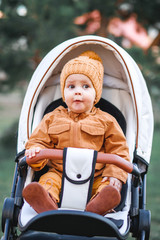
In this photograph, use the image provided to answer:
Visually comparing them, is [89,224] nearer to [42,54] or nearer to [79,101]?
[79,101]

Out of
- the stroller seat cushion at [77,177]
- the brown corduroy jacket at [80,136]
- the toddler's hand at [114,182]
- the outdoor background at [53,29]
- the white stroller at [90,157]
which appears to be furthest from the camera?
the outdoor background at [53,29]

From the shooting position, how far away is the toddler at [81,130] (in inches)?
75.7

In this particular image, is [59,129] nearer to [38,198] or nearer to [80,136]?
[80,136]

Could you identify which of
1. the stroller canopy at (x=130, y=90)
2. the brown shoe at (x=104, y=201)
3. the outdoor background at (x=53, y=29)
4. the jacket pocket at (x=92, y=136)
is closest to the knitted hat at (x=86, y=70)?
the stroller canopy at (x=130, y=90)

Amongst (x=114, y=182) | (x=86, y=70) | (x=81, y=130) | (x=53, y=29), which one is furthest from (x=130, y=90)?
(x=53, y=29)

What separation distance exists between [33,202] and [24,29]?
9.68 feet

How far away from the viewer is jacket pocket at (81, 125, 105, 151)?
2025 mm

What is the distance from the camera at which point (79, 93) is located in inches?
80.9

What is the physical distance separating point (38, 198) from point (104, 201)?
31cm

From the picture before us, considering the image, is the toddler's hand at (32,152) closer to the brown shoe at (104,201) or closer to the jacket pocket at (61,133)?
the jacket pocket at (61,133)

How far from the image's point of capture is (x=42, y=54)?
412cm

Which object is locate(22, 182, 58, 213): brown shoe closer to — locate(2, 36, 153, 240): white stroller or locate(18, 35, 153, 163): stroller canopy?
locate(2, 36, 153, 240): white stroller

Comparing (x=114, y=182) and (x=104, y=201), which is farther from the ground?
(x=114, y=182)

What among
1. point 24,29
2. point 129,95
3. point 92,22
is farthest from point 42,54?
point 129,95
